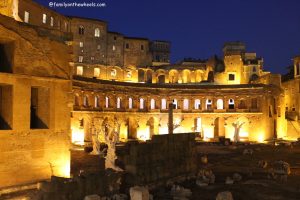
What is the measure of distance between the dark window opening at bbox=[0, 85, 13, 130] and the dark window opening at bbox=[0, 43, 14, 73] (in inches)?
33.9

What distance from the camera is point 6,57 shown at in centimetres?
1677

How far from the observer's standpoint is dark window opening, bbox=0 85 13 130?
54.1 ft

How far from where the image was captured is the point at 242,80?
222ft

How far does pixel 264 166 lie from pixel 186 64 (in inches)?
1788

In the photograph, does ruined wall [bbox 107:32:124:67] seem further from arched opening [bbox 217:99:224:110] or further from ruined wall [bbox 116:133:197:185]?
ruined wall [bbox 116:133:197:185]

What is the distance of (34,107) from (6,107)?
2.12m

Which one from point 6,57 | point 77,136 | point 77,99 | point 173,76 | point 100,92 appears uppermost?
point 173,76

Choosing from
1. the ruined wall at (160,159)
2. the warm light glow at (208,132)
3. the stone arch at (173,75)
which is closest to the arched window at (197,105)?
the warm light glow at (208,132)

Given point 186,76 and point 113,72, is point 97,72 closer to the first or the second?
point 113,72

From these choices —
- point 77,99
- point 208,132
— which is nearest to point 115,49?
point 77,99

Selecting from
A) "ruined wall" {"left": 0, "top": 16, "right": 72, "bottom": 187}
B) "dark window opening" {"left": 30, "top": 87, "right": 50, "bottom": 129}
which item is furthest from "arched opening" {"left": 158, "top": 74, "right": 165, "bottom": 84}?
"dark window opening" {"left": 30, "top": 87, "right": 50, "bottom": 129}

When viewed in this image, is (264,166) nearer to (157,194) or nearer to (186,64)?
(157,194)

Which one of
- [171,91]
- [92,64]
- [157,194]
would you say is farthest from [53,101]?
[92,64]

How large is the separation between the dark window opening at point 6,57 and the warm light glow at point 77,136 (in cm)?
2653
